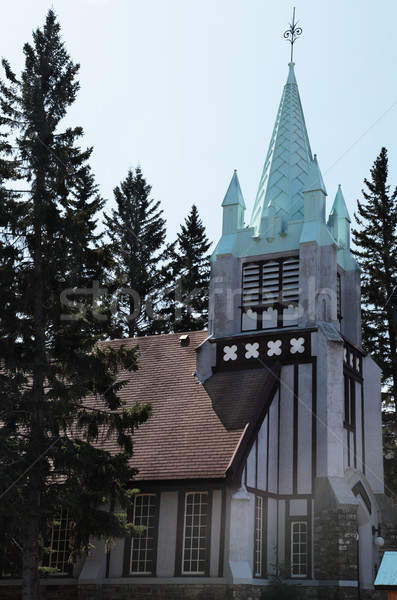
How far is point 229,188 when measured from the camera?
28281 millimetres

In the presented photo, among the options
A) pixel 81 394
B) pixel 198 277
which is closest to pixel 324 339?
pixel 81 394

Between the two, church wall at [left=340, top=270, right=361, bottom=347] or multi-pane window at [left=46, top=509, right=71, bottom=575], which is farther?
church wall at [left=340, top=270, right=361, bottom=347]

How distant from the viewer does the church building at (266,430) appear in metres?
21.1

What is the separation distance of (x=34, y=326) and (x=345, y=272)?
12.8 m

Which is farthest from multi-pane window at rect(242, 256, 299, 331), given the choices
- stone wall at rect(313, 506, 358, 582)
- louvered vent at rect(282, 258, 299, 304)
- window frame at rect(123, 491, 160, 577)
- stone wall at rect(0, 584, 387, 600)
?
stone wall at rect(0, 584, 387, 600)

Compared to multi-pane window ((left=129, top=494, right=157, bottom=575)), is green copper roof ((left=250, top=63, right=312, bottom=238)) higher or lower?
higher

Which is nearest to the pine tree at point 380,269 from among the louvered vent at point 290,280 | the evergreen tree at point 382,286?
the evergreen tree at point 382,286

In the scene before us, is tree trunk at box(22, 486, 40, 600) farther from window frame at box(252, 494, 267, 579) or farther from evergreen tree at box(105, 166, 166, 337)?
evergreen tree at box(105, 166, 166, 337)

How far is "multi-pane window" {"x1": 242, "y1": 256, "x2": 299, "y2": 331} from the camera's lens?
83.0ft

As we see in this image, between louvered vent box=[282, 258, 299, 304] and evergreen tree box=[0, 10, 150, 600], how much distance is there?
305 inches

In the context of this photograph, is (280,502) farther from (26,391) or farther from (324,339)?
(26,391)

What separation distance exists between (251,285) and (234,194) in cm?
382

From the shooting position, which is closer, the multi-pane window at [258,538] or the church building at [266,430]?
the church building at [266,430]

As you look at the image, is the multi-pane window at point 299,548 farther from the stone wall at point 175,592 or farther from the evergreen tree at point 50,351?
the evergreen tree at point 50,351
